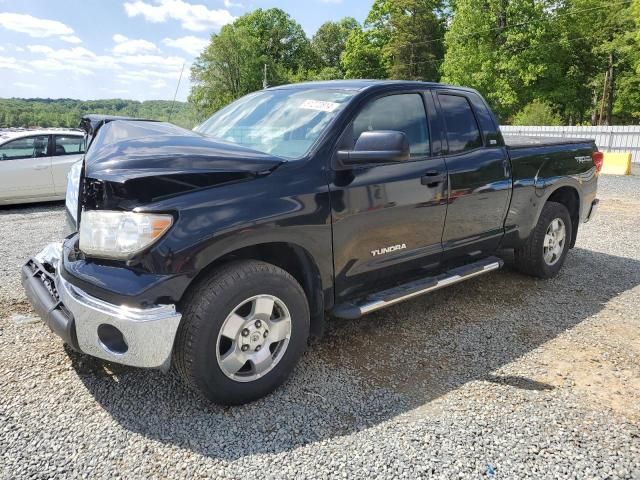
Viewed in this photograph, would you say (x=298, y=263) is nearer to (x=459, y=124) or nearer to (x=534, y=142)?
(x=459, y=124)

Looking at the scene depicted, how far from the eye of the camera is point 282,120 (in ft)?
10.9

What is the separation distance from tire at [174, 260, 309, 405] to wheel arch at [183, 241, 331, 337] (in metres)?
0.16

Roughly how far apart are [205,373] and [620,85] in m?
40.0

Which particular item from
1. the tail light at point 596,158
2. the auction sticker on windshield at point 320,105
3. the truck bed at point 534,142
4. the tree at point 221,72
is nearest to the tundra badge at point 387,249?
the auction sticker on windshield at point 320,105

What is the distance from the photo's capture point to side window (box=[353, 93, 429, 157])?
3217mm

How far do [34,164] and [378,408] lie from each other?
864 cm

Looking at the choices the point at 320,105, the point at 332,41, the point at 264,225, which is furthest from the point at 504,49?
the point at 332,41

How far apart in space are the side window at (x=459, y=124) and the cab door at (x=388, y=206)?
182mm

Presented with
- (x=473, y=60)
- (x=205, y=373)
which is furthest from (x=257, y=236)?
(x=473, y=60)

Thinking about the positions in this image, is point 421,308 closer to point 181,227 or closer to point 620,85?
point 181,227

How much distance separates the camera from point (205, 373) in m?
2.46

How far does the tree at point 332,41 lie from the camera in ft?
229

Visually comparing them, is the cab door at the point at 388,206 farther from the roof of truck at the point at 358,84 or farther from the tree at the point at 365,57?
the tree at the point at 365,57

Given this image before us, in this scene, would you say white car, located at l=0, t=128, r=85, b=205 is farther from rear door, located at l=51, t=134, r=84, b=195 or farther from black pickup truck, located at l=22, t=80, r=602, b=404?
black pickup truck, located at l=22, t=80, r=602, b=404
